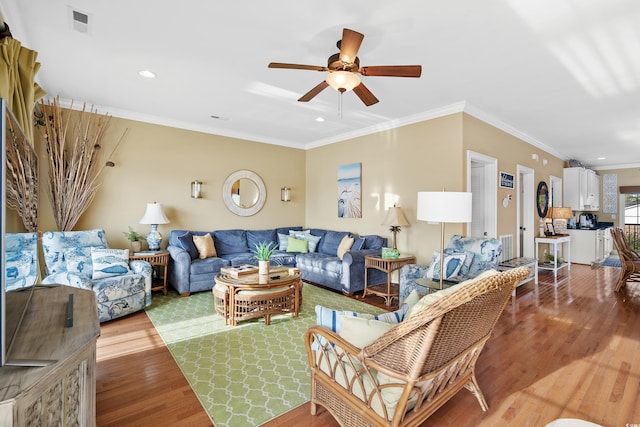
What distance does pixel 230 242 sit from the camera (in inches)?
207

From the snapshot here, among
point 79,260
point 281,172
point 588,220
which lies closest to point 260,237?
point 281,172

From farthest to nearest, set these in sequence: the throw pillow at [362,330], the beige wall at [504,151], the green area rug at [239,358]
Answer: the beige wall at [504,151], the green area rug at [239,358], the throw pillow at [362,330]

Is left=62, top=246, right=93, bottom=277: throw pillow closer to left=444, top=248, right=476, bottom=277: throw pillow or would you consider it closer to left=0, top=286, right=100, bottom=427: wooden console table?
left=0, top=286, right=100, bottom=427: wooden console table

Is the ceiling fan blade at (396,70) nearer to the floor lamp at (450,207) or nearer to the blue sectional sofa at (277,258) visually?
the floor lamp at (450,207)

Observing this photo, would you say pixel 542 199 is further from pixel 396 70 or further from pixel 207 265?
pixel 207 265

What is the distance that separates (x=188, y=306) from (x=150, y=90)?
270 cm

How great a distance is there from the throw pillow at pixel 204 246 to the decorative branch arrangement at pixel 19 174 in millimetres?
2993

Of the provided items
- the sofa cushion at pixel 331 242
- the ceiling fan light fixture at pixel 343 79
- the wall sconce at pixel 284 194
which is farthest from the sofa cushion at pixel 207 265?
the ceiling fan light fixture at pixel 343 79

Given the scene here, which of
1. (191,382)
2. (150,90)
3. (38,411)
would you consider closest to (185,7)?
(150,90)

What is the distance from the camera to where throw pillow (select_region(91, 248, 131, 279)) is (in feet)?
11.4

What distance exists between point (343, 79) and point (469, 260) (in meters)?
2.40

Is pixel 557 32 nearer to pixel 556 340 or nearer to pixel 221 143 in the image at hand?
pixel 556 340

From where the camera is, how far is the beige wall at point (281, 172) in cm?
428

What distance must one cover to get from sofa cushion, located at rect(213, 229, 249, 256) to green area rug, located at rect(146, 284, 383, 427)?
4.19 ft
